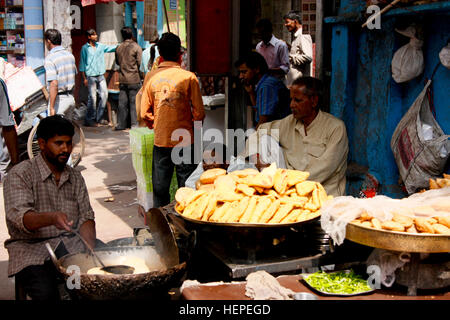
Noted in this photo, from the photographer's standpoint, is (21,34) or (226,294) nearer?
(226,294)

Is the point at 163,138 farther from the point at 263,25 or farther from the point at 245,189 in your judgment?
the point at 263,25

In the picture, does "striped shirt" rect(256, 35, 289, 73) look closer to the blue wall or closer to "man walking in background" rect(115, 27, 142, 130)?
the blue wall

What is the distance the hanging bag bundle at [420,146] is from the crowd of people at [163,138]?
1.47 ft

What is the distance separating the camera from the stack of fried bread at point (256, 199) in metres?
2.92

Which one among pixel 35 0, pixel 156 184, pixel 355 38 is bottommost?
pixel 156 184

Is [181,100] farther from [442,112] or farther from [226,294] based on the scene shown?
[226,294]

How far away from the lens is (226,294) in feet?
9.21

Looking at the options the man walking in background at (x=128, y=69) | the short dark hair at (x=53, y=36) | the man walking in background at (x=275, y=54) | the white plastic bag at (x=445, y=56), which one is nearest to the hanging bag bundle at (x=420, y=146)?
the white plastic bag at (x=445, y=56)


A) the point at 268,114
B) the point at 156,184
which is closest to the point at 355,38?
the point at 268,114

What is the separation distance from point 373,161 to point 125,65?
8283mm

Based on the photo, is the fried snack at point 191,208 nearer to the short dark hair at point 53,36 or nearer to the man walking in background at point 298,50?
the man walking in background at point 298,50

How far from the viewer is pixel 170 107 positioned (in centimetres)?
544

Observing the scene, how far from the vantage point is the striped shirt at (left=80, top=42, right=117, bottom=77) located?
1248 centimetres

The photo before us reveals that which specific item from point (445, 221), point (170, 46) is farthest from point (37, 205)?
point (170, 46)
